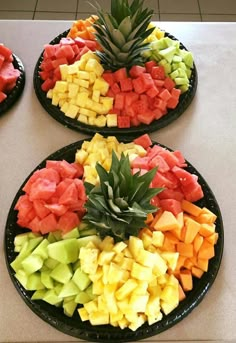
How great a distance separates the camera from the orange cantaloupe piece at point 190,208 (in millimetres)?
1066

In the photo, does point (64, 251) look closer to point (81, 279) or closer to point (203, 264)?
point (81, 279)

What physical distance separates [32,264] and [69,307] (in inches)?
5.1

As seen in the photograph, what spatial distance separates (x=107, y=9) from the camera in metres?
2.71

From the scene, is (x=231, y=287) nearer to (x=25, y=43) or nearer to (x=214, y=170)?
(x=214, y=170)

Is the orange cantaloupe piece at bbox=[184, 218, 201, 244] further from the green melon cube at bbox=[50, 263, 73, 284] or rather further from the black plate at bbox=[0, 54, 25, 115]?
the black plate at bbox=[0, 54, 25, 115]

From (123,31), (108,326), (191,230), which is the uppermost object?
(123,31)

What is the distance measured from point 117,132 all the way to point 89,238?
41 centimetres

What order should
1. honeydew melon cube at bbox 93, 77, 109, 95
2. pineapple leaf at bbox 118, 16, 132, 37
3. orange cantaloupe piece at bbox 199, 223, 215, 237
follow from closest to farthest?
orange cantaloupe piece at bbox 199, 223, 215, 237 < pineapple leaf at bbox 118, 16, 132, 37 < honeydew melon cube at bbox 93, 77, 109, 95

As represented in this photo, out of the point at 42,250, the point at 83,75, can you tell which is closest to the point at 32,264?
the point at 42,250

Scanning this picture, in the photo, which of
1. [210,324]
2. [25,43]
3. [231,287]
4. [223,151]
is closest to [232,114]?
[223,151]

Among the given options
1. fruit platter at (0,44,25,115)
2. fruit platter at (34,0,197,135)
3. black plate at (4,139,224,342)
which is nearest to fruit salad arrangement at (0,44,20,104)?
fruit platter at (0,44,25,115)

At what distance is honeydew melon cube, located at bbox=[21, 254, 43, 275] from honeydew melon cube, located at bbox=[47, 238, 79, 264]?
0.03 m

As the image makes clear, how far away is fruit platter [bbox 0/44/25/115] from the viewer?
4.46ft

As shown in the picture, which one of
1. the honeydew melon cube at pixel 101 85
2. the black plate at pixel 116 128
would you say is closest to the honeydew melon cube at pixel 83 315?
the black plate at pixel 116 128
